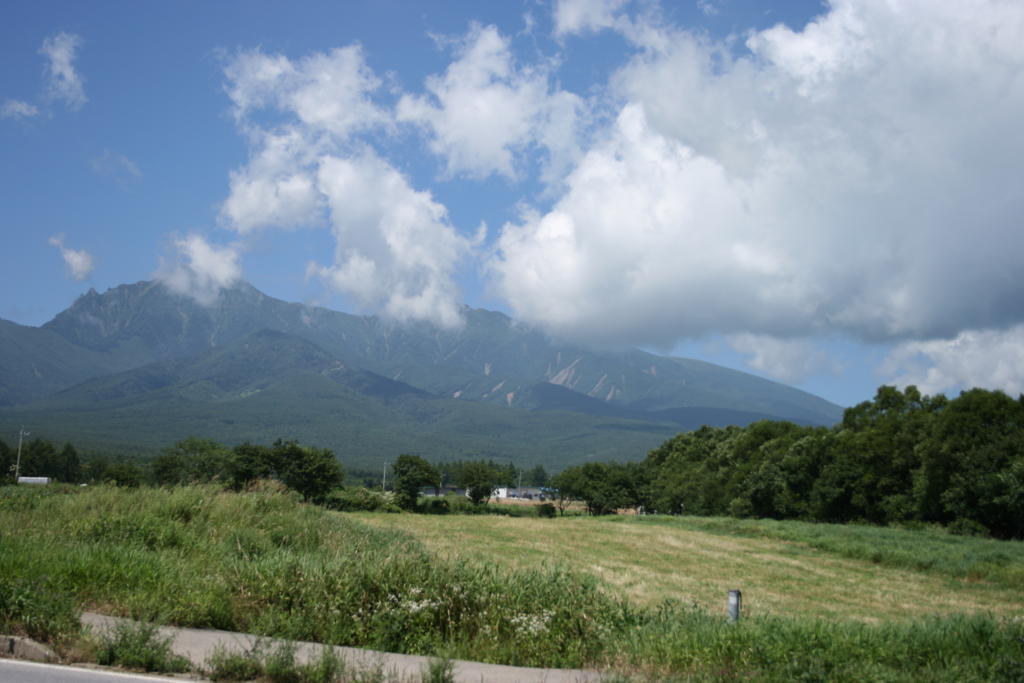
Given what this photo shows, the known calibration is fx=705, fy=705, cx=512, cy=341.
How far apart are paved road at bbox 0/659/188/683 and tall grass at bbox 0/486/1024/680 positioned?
166 centimetres

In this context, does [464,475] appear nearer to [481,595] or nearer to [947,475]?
[947,475]

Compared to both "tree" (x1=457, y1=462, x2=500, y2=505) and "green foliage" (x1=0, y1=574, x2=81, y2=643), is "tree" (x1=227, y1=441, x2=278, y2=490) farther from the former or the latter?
"green foliage" (x1=0, y1=574, x2=81, y2=643)

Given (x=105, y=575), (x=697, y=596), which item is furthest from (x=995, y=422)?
(x=105, y=575)

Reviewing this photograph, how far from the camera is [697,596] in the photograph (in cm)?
1909

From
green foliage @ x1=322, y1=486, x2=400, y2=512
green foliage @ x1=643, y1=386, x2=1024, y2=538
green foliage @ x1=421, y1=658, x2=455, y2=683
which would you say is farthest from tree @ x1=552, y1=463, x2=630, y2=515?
green foliage @ x1=421, y1=658, x2=455, y2=683

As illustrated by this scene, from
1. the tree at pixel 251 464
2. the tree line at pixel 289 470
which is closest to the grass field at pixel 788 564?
the tree line at pixel 289 470

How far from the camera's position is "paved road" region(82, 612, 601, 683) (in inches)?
284

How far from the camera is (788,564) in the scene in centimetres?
2869

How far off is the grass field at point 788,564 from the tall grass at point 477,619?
11.2ft

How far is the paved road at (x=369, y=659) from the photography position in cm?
721

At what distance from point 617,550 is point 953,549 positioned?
13759mm

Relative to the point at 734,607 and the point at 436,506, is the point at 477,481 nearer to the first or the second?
the point at 436,506

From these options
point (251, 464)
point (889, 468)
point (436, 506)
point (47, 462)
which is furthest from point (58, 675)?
point (47, 462)

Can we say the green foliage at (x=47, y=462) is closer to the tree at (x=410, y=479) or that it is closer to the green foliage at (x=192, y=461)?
the green foliage at (x=192, y=461)
